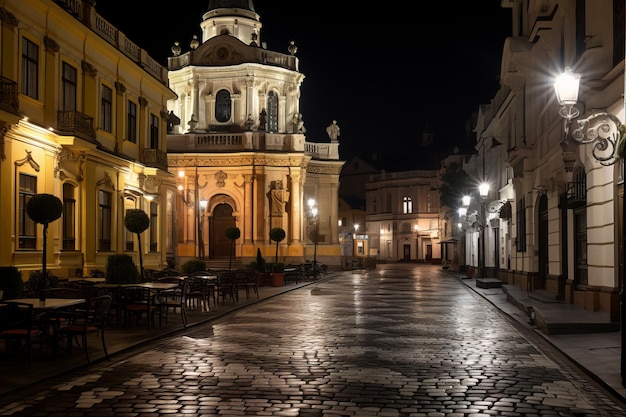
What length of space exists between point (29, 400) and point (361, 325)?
30.4ft

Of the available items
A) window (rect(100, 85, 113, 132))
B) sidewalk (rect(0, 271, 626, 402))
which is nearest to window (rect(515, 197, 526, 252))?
sidewalk (rect(0, 271, 626, 402))

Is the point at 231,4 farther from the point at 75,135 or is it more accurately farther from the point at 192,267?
the point at 75,135

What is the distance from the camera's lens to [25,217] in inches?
805

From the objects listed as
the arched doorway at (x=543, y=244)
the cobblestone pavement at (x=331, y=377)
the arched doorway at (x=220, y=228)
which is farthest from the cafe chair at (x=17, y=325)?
the arched doorway at (x=220, y=228)

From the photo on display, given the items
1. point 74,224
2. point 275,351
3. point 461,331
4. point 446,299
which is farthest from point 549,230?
point 74,224

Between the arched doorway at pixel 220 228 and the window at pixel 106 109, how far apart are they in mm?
23400

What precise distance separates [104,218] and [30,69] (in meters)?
7.08

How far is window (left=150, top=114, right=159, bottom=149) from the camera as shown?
32094 millimetres

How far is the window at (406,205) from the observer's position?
9144 centimetres

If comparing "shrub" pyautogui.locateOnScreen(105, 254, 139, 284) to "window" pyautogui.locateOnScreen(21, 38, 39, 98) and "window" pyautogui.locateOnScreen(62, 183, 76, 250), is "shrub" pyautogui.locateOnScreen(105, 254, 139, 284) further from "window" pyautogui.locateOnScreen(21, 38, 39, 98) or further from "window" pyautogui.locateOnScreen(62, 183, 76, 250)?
"window" pyautogui.locateOnScreen(62, 183, 76, 250)

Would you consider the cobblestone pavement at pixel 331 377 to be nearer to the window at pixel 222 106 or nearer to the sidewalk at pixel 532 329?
the sidewalk at pixel 532 329

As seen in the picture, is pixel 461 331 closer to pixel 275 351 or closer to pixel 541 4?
pixel 275 351

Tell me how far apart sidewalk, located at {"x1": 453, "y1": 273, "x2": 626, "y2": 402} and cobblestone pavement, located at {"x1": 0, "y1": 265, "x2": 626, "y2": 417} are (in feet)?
0.70

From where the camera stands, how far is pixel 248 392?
869cm
